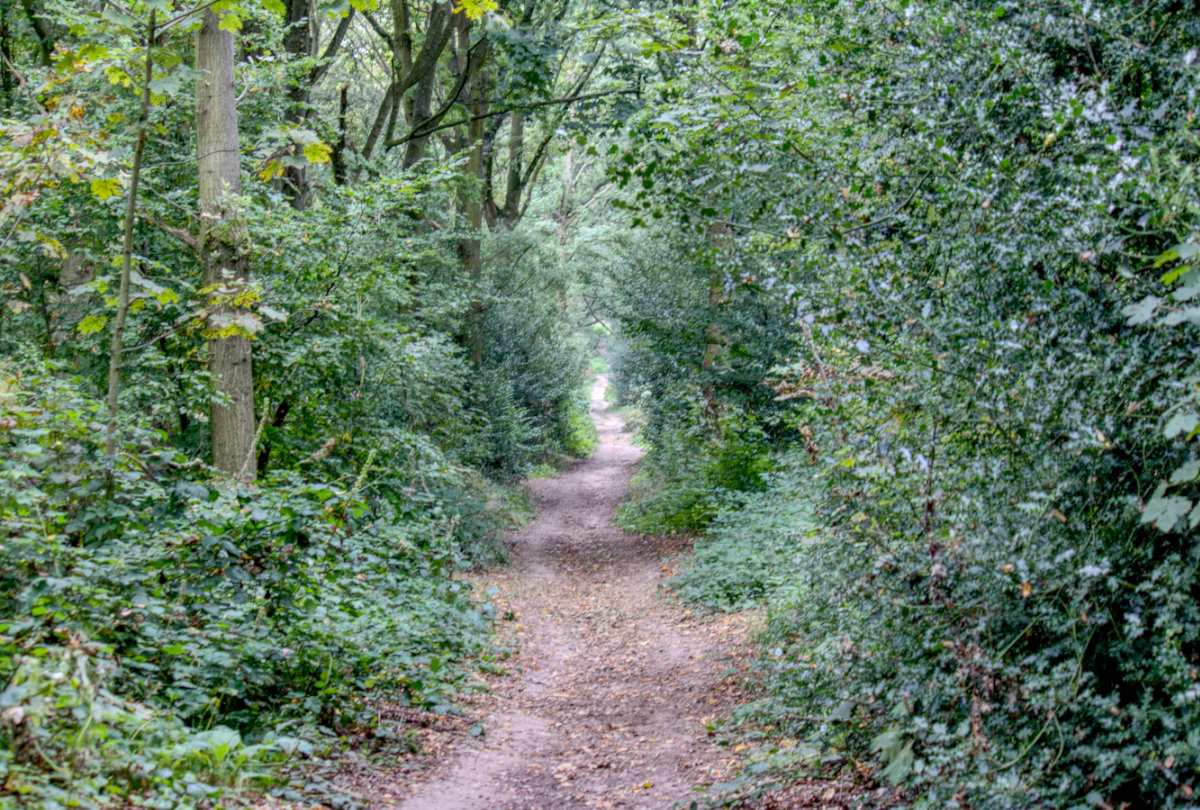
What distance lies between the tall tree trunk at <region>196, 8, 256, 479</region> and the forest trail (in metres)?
3.05

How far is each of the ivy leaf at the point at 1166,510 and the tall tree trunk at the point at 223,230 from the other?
19.9 feet

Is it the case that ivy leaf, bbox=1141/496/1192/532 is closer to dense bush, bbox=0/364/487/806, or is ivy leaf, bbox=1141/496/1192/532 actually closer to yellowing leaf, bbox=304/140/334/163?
dense bush, bbox=0/364/487/806

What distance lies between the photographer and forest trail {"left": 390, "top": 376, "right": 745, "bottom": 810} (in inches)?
205

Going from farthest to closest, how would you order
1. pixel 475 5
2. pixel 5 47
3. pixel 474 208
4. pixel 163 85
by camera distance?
pixel 474 208
pixel 5 47
pixel 475 5
pixel 163 85

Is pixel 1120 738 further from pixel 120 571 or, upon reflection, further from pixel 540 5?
pixel 540 5

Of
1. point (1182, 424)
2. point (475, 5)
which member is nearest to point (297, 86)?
point (475, 5)

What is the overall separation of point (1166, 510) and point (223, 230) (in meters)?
6.55

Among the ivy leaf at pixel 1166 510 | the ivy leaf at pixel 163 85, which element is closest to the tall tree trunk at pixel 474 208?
the ivy leaf at pixel 163 85

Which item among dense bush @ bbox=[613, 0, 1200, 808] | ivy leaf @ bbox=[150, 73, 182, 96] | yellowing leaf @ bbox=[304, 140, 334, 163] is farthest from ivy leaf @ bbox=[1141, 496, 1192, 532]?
ivy leaf @ bbox=[150, 73, 182, 96]

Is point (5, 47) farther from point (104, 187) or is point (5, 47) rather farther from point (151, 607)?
point (151, 607)

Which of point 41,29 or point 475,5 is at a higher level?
point 41,29

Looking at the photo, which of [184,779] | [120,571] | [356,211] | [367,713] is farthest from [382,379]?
[184,779]

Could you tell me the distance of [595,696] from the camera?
7.61 metres

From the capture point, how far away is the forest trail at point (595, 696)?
5.22 m
